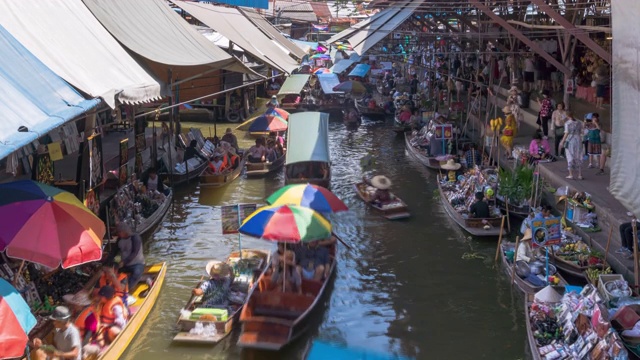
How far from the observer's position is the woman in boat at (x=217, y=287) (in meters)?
11.5

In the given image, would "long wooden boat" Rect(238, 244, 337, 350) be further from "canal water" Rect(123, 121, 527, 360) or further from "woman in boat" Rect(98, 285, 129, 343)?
"woman in boat" Rect(98, 285, 129, 343)

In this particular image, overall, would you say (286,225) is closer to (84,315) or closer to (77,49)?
(84,315)

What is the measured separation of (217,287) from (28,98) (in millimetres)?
4473

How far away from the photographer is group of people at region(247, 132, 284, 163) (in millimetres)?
22188

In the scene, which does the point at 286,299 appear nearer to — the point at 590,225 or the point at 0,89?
the point at 0,89

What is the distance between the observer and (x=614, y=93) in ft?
29.0

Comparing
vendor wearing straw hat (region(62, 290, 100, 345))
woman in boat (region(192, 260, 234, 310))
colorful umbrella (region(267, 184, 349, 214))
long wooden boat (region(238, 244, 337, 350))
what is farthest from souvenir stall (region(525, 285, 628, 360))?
vendor wearing straw hat (region(62, 290, 100, 345))

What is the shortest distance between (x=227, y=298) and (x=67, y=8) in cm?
596

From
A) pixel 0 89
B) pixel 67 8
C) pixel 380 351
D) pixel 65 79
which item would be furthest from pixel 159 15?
pixel 380 351

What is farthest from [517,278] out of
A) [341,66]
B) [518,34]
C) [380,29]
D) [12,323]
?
[341,66]

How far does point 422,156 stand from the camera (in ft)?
76.6

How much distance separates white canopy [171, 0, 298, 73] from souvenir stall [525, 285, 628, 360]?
1220 cm

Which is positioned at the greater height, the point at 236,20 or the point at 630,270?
the point at 236,20

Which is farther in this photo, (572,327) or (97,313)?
(97,313)
